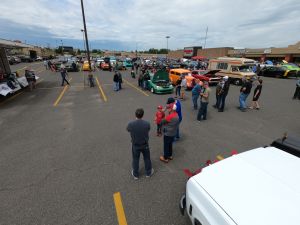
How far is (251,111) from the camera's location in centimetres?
923

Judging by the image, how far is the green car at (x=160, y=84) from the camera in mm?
13177

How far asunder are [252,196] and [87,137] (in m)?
5.51

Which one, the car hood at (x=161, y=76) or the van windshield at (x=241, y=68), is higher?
the van windshield at (x=241, y=68)

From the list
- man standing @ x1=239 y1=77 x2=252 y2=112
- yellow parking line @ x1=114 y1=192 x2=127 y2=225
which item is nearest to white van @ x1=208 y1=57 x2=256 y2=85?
man standing @ x1=239 y1=77 x2=252 y2=112

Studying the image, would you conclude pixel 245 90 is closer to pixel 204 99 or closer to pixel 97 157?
pixel 204 99

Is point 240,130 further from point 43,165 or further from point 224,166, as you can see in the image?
point 43,165

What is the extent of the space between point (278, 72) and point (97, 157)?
28.0 m

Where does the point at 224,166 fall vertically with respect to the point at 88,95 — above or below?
above

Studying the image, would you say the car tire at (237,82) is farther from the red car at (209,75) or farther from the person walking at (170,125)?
the person walking at (170,125)

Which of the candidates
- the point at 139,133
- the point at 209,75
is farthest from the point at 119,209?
the point at 209,75

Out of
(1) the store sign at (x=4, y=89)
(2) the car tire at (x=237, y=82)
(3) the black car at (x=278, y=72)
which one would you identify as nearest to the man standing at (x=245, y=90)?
(2) the car tire at (x=237, y=82)

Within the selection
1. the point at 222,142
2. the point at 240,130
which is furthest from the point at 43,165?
the point at 240,130

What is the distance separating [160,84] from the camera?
44.6 feet

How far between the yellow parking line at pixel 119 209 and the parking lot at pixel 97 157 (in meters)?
0.03
